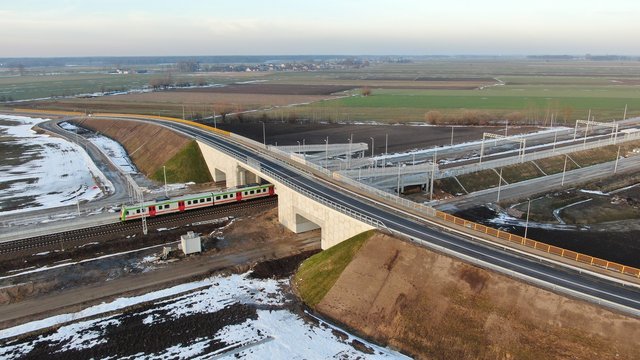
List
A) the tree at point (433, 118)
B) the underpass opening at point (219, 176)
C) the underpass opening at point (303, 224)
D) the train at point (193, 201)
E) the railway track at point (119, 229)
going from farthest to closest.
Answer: the tree at point (433, 118), the underpass opening at point (219, 176), the train at point (193, 201), the underpass opening at point (303, 224), the railway track at point (119, 229)

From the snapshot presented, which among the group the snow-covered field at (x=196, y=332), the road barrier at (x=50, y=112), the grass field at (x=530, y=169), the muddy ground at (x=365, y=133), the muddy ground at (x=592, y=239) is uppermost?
the road barrier at (x=50, y=112)

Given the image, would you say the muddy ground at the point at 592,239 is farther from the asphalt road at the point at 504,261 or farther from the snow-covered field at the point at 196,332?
the snow-covered field at the point at 196,332

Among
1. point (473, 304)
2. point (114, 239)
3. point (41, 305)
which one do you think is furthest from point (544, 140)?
point (41, 305)

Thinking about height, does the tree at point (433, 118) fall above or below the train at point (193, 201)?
above

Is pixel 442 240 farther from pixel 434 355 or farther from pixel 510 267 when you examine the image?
pixel 434 355

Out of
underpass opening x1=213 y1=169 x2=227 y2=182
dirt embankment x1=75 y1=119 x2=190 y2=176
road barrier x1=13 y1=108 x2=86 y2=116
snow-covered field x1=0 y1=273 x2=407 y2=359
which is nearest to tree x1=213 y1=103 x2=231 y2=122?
dirt embankment x1=75 y1=119 x2=190 y2=176

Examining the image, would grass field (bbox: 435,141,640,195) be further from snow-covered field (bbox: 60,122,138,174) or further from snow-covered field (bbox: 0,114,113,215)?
snow-covered field (bbox: 60,122,138,174)

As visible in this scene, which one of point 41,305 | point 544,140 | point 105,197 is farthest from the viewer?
point 544,140

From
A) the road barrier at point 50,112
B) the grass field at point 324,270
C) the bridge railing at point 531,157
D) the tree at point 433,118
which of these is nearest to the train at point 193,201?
the grass field at point 324,270
